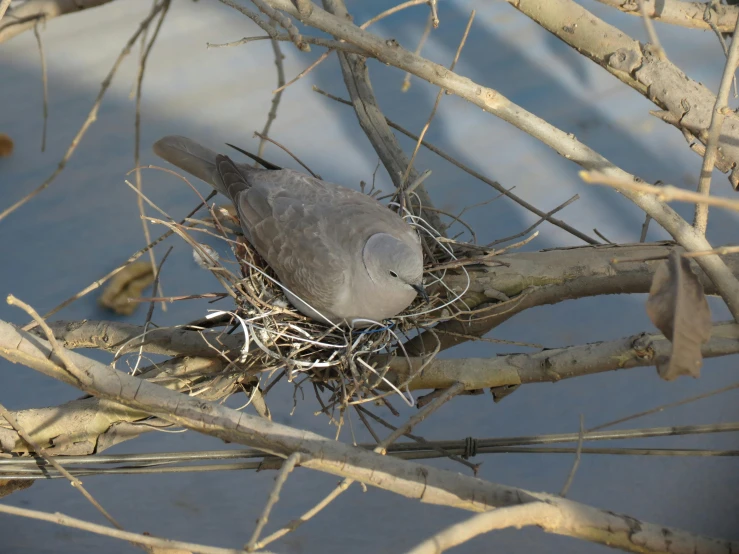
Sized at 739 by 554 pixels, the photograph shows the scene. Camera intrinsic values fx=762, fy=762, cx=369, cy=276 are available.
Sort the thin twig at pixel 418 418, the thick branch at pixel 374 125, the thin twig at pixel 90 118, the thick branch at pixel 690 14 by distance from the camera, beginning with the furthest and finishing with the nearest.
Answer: the thick branch at pixel 374 125 → the thick branch at pixel 690 14 → the thin twig at pixel 90 118 → the thin twig at pixel 418 418

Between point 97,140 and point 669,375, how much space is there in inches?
81.7

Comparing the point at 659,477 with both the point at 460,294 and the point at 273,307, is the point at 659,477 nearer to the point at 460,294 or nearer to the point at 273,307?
the point at 460,294

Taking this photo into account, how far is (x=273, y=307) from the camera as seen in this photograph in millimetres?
1301

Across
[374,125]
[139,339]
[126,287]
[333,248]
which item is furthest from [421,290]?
[126,287]

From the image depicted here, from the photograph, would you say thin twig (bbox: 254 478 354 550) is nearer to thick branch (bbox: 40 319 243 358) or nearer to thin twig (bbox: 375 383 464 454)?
thin twig (bbox: 375 383 464 454)

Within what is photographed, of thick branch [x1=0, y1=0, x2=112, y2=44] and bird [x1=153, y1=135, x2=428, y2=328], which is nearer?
bird [x1=153, y1=135, x2=428, y2=328]

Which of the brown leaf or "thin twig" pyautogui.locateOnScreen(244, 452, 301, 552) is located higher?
the brown leaf

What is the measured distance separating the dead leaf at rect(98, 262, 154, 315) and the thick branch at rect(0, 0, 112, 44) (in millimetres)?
739

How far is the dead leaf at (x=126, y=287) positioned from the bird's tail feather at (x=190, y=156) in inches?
26.6

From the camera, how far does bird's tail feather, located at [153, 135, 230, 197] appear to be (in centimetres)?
154

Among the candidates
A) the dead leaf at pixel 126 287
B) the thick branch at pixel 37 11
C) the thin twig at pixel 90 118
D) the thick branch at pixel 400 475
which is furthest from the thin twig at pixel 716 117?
the dead leaf at pixel 126 287

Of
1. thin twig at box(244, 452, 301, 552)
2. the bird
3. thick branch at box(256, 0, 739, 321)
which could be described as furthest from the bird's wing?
thin twig at box(244, 452, 301, 552)

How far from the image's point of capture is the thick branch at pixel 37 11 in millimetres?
1546

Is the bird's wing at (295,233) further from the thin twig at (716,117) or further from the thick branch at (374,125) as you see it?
the thin twig at (716,117)
